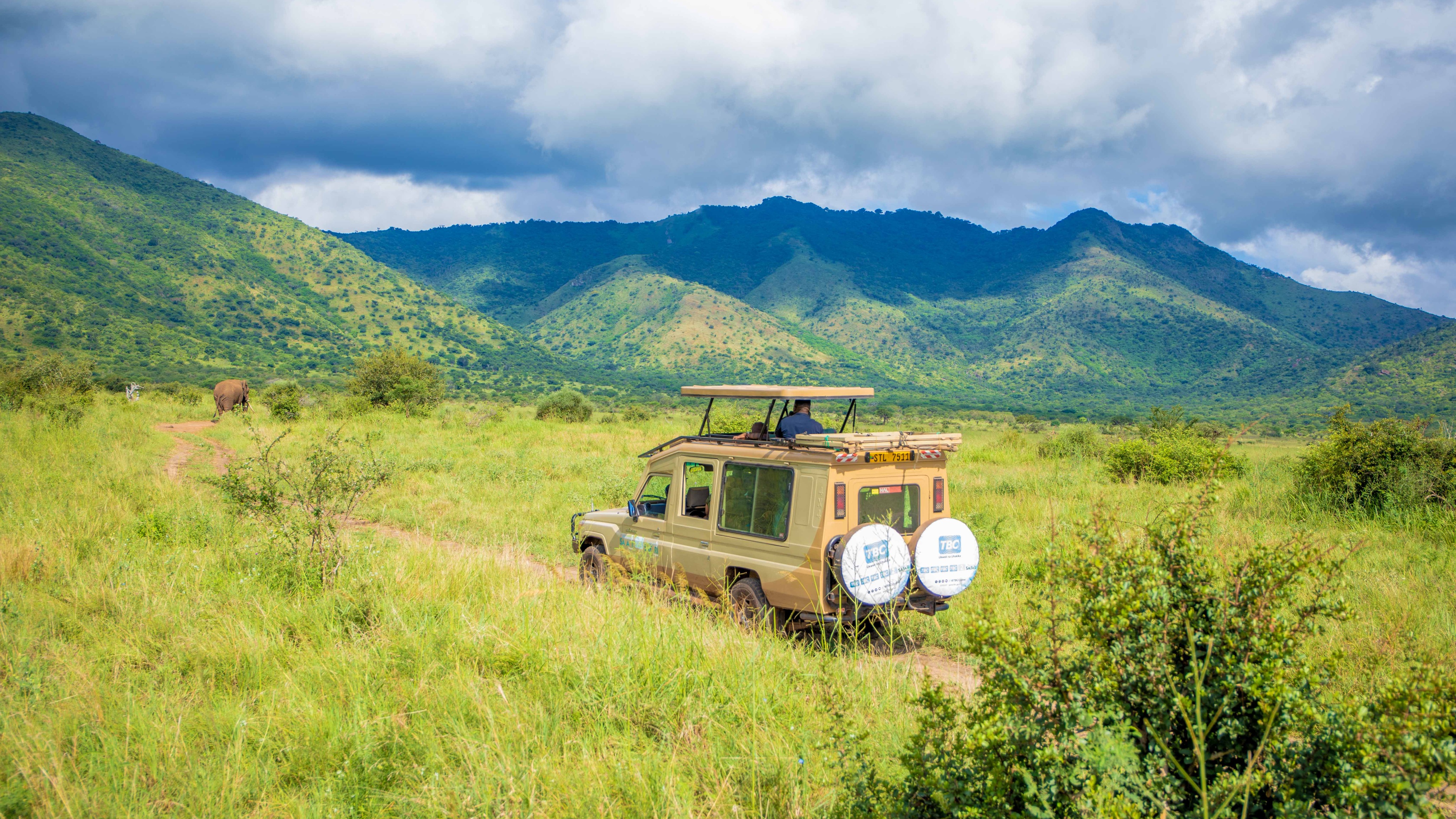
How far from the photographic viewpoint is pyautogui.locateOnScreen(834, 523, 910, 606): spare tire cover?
5.37 metres

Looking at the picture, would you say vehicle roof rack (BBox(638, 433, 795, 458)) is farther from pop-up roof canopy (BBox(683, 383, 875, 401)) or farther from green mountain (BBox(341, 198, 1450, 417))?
green mountain (BBox(341, 198, 1450, 417))

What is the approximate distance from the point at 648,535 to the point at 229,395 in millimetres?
28720

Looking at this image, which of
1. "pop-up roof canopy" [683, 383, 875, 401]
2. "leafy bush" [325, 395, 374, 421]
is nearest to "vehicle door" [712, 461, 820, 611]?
"pop-up roof canopy" [683, 383, 875, 401]

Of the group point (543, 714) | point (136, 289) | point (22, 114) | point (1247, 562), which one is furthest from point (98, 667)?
point (22, 114)

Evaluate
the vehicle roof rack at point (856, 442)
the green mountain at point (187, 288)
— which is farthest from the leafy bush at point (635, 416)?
the green mountain at point (187, 288)

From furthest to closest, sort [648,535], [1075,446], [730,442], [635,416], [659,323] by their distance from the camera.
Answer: [659,323] → [635,416] → [1075,446] → [648,535] → [730,442]

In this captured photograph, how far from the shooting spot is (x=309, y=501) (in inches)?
259

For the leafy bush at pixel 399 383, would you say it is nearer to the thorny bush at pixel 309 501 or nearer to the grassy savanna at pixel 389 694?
the thorny bush at pixel 309 501

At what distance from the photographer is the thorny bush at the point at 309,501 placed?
618 centimetres

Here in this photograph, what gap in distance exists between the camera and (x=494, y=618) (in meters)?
5.02

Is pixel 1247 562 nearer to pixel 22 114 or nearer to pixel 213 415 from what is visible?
pixel 213 415

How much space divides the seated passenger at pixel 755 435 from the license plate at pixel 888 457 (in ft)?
3.83

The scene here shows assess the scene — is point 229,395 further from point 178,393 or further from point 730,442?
point 730,442

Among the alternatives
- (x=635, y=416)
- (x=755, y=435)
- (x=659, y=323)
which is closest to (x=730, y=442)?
(x=755, y=435)
